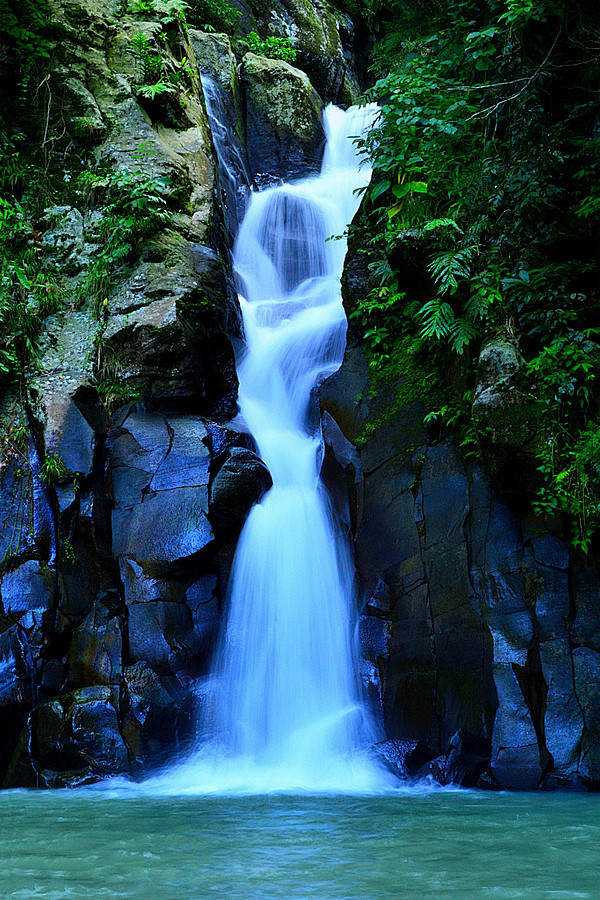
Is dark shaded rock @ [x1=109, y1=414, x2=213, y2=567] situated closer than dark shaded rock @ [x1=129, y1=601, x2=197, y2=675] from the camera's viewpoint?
No

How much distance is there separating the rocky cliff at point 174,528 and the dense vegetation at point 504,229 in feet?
1.50

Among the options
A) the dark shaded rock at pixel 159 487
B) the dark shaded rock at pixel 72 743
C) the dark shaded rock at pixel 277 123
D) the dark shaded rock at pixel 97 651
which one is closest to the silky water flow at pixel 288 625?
the dark shaded rock at pixel 159 487

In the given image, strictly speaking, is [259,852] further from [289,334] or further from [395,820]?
[289,334]

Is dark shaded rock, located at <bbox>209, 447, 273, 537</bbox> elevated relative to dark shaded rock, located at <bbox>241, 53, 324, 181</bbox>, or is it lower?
lower

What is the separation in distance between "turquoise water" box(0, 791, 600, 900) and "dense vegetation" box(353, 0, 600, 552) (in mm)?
2570

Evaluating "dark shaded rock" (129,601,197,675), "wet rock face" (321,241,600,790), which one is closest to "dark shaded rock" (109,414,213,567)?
"dark shaded rock" (129,601,197,675)

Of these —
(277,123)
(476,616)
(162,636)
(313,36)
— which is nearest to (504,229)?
(476,616)

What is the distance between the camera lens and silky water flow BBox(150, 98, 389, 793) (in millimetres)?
6602

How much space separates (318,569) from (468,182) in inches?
172

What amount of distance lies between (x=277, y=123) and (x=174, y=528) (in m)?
11.4

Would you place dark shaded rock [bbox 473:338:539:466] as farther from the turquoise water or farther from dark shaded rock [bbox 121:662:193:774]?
dark shaded rock [bbox 121:662:193:774]

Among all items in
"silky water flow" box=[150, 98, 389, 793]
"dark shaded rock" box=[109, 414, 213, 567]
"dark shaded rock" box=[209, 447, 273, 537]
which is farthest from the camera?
"dark shaded rock" box=[209, 447, 273, 537]

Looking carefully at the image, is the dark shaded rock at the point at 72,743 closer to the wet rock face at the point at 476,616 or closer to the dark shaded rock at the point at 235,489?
the dark shaded rock at the point at 235,489

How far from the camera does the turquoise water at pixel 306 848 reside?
299 cm
